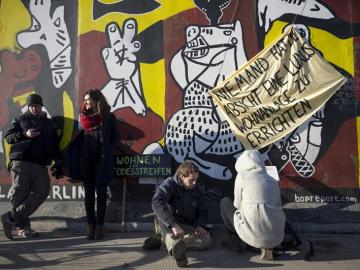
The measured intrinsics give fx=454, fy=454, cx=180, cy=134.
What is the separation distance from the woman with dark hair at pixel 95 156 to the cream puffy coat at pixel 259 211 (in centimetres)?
188

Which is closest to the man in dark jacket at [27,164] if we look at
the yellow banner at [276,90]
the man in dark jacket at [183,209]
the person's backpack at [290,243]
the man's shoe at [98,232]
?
the man's shoe at [98,232]

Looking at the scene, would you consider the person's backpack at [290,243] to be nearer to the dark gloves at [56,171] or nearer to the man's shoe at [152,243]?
the man's shoe at [152,243]

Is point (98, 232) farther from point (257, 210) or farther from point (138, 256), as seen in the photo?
point (257, 210)

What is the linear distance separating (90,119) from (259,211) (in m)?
2.50

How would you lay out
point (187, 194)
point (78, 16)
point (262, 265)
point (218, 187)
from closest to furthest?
point (262, 265) → point (187, 194) → point (218, 187) → point (78, 16)

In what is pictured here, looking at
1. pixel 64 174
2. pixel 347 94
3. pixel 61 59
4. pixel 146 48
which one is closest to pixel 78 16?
pixel 61 59

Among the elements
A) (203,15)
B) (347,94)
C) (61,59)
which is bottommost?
(347,94)

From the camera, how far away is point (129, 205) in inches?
257

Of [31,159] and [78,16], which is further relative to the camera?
[78,16]

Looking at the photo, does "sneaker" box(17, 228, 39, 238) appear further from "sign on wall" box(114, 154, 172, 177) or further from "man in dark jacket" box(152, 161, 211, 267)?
"man in dark jacket" box(152, 161, 211, 267)

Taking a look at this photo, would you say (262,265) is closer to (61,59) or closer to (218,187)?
(218,187)

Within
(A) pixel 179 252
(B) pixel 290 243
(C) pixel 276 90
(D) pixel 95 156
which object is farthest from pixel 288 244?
(D) pixel 95 156

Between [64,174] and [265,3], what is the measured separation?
12.4 feet

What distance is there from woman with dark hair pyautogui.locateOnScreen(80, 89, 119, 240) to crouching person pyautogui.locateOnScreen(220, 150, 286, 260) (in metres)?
1.82
